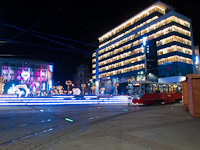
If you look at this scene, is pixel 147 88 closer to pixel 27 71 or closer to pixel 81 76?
pixel 27 71

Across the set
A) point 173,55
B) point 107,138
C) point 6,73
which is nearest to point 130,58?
point 173,55

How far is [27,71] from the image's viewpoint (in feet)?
277

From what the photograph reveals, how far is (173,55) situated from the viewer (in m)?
53.3

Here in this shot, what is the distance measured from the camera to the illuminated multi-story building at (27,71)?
262 ft

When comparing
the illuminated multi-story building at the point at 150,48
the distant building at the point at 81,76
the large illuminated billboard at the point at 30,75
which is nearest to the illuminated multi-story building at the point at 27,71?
the large illuminated billboard at the point at 30,75

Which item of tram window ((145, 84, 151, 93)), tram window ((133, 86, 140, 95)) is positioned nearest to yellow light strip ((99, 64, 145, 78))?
tram window ((145, 84, 151, 93))

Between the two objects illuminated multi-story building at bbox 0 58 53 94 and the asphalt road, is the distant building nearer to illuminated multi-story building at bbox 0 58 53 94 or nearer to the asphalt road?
illuminated multi-story building at bbox 0 58 53 94

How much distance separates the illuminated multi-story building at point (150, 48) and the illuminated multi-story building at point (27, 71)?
30954 millimetres

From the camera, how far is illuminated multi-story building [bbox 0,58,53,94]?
262 feet

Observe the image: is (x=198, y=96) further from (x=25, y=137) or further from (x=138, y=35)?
(x=138, y=35)

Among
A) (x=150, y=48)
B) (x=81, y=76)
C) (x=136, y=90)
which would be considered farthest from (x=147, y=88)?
(x=81, y=76)

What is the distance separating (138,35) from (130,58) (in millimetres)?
10190

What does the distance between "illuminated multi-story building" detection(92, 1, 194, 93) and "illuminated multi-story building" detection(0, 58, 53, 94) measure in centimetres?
3095

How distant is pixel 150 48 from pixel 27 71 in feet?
204
